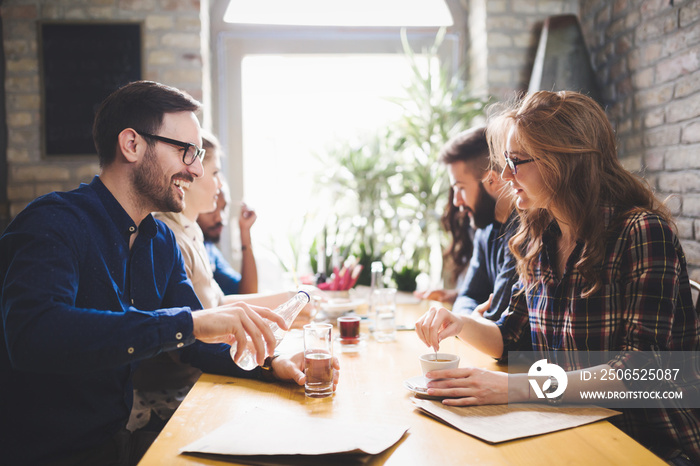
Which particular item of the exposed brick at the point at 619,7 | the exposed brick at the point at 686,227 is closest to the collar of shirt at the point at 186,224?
the exposed brick at the point at 686,227

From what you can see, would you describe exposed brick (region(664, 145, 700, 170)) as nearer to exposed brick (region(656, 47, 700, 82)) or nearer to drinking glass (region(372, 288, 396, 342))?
exposed brick (region(656, 47, 700, 82))

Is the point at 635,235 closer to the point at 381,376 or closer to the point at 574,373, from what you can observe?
the point at 574,373

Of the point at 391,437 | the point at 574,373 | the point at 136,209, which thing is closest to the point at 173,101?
the point at 136,209

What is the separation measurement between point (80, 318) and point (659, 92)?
2.84 meters

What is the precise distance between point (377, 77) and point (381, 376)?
2978mm

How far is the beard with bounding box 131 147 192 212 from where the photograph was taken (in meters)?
1.44

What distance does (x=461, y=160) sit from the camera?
2.37 m

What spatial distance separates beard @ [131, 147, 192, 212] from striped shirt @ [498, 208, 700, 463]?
3.32ft

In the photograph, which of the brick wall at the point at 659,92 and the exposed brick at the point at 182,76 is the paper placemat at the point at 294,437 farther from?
the exposed brick at the point at 182,76

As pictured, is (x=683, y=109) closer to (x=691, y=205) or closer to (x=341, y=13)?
(x=691, y=205)

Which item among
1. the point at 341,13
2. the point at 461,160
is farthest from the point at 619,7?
the point at 341,13

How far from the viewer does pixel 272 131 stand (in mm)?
3959

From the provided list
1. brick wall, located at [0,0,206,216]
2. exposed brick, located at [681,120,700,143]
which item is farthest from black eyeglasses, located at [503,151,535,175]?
brick wall, located at [0,0,206,216]

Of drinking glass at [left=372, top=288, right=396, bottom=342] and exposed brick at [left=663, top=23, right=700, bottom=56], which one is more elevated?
exposed brick at [left=663, top=23, right=700, bottom=56]
